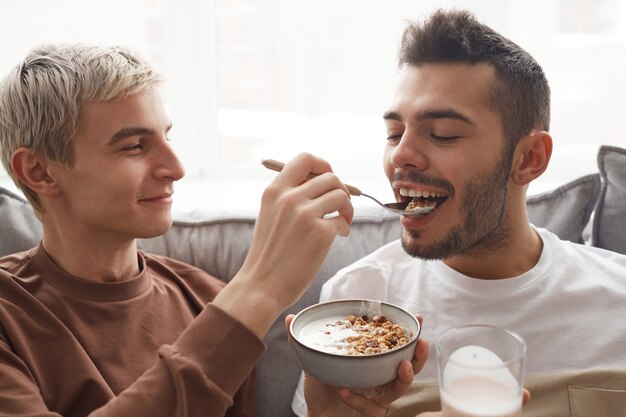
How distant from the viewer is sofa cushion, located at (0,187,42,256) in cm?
173

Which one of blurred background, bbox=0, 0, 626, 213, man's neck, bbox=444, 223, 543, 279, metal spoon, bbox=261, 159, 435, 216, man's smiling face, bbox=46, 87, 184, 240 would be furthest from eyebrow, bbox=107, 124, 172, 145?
blurred background, bbox=0, 0, 626, 213

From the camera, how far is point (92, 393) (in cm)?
132

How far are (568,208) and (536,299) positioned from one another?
19.5 inches

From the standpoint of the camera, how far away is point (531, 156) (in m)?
1.55

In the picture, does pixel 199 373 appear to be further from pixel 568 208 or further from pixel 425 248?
pixel 568 208

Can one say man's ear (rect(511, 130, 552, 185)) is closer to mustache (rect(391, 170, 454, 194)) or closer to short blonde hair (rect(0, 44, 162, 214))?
mustache (rect(391, 170, 454, 194))

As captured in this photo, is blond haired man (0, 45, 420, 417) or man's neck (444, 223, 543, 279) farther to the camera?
man's neck (444, 223, 543, 279)

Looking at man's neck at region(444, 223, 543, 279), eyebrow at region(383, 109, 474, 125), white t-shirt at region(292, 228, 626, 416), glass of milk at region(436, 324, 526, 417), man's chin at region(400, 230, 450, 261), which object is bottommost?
white t-shirt at region(292, 228, 626, 416)

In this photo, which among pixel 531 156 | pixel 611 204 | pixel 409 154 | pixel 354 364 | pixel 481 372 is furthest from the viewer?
pixel 611 204

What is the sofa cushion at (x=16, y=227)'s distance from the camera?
1.73 meters

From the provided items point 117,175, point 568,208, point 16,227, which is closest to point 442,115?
point 568,208

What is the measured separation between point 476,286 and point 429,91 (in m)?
0.50

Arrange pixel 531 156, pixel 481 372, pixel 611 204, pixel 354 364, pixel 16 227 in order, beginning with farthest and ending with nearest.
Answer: pixel 611 204 → pixel 16 227 → pixel 531 156 → pixel 354 364 → pixel 481 372

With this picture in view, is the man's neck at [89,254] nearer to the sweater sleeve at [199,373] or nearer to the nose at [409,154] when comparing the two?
the sweater sleeve at [199,373]
